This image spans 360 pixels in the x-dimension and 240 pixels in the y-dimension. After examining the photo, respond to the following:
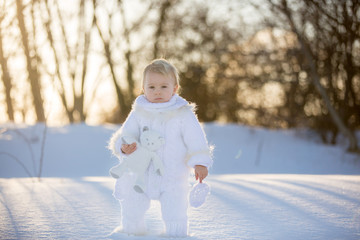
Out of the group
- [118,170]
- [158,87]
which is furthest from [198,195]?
[158,87]

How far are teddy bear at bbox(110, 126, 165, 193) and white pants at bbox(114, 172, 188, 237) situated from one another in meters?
0.06

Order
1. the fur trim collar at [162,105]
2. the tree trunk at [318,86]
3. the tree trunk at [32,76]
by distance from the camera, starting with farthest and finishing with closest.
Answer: the tree trunk at [32,76] < the tree trunk at [318,86] < the fur trim collar at [162,105]

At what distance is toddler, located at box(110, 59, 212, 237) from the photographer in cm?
198

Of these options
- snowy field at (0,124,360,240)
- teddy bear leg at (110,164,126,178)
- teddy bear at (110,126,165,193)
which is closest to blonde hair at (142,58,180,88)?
teddy bear at (110,126,165,193)

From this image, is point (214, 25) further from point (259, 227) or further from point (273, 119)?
point (259, 227)

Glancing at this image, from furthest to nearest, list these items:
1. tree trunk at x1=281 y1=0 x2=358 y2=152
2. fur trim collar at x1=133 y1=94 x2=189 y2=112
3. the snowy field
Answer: tree trunk at x1=281 y1=0 x2=358 y2=152, fur trim collar at x1=133 y1=94 x2=189 y2=112, the snowy field

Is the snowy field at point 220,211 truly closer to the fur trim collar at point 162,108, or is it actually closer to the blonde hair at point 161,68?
the fur trim collar at point 162,108

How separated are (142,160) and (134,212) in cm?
25

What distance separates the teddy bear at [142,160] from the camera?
77.5 inches

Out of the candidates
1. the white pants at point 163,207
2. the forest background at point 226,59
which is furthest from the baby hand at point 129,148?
the forest background at point 226,59

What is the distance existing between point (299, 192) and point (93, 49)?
10.9 meters

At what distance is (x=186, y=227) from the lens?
1967mm

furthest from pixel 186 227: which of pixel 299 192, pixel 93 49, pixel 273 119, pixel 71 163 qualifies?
pixel 93 49

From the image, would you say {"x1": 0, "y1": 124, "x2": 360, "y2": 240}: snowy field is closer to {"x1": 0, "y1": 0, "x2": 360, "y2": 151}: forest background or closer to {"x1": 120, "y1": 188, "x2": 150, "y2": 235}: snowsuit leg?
{"x1": 120, "y1": 188, "x2": 150, "y2": 235}: snowsuit leg
